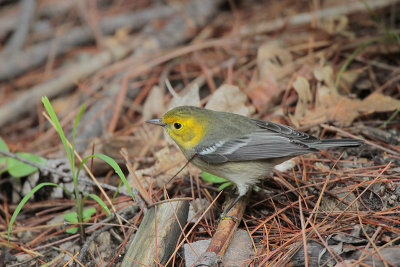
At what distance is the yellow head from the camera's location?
12.7 feet

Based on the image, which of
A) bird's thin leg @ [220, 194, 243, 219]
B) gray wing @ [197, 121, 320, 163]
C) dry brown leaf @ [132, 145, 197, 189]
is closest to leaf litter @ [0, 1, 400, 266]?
dry brown leaf @ [132, 145, 197, 189]

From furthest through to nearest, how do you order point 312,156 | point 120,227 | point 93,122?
point 93,122
point 312,156
point 120,227

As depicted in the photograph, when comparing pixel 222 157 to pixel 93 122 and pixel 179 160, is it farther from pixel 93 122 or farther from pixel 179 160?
pixel 93 122

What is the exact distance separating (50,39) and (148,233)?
16.9 ft

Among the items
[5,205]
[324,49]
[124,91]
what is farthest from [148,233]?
[324,49]

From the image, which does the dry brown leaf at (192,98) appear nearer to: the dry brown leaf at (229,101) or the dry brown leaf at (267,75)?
the dry brown leaf at (229,101)

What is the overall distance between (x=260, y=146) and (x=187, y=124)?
738 millimetres

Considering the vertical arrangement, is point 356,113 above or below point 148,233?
below

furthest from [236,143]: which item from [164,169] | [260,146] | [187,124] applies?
[164,169]

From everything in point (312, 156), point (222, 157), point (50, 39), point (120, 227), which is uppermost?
point (50, 39)

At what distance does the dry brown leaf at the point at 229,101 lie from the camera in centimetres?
479

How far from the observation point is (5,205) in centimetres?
426

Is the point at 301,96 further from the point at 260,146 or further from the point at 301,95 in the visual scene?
the point at 260,146

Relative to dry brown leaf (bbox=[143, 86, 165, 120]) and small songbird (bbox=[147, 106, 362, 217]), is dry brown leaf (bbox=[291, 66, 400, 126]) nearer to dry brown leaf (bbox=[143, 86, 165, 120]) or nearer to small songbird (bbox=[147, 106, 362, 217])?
small songbird (bbox=[147, 106, 362, 217])
